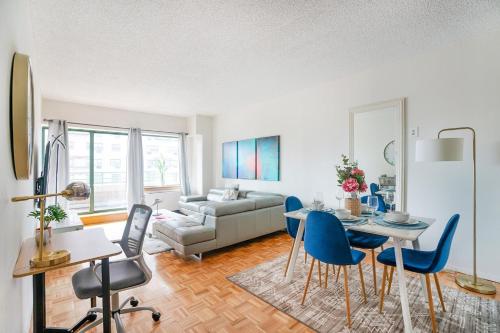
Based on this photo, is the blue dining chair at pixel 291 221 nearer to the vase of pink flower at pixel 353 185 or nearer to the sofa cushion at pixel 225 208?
the vase of pink flower at pixel 353 185

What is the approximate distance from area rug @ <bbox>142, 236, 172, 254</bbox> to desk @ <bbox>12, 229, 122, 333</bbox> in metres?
1.85

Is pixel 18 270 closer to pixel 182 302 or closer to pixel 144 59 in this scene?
pixel 182 302

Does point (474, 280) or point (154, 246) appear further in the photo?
point (154, 246)

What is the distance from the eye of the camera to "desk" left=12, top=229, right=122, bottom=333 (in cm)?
126

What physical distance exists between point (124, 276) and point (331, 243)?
1.62 metres

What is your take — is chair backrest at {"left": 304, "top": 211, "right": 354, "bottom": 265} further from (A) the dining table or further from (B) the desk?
(B) the desk

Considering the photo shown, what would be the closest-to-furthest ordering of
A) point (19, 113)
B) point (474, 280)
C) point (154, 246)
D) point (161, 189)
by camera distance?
point (19, 113) < point (474, 280) < point (154, 246) < point (161, 189)

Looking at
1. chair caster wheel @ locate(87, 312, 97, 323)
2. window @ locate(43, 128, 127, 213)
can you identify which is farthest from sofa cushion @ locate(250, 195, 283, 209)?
window @ locate(43, 128, 127, 213)

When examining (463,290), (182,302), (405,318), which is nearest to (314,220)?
(405,318)

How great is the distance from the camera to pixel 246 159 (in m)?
5.57

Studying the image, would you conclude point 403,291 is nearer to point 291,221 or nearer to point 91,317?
point 291,221

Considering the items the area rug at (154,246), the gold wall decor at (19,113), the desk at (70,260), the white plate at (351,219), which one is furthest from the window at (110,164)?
the white plate at (351,219)

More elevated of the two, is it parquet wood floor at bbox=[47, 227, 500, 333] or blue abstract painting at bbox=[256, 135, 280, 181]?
blue abstract painting at bbox=[256, 135, 280, 181]

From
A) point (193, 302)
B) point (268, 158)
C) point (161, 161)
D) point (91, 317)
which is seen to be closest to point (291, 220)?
point (193, 302)
